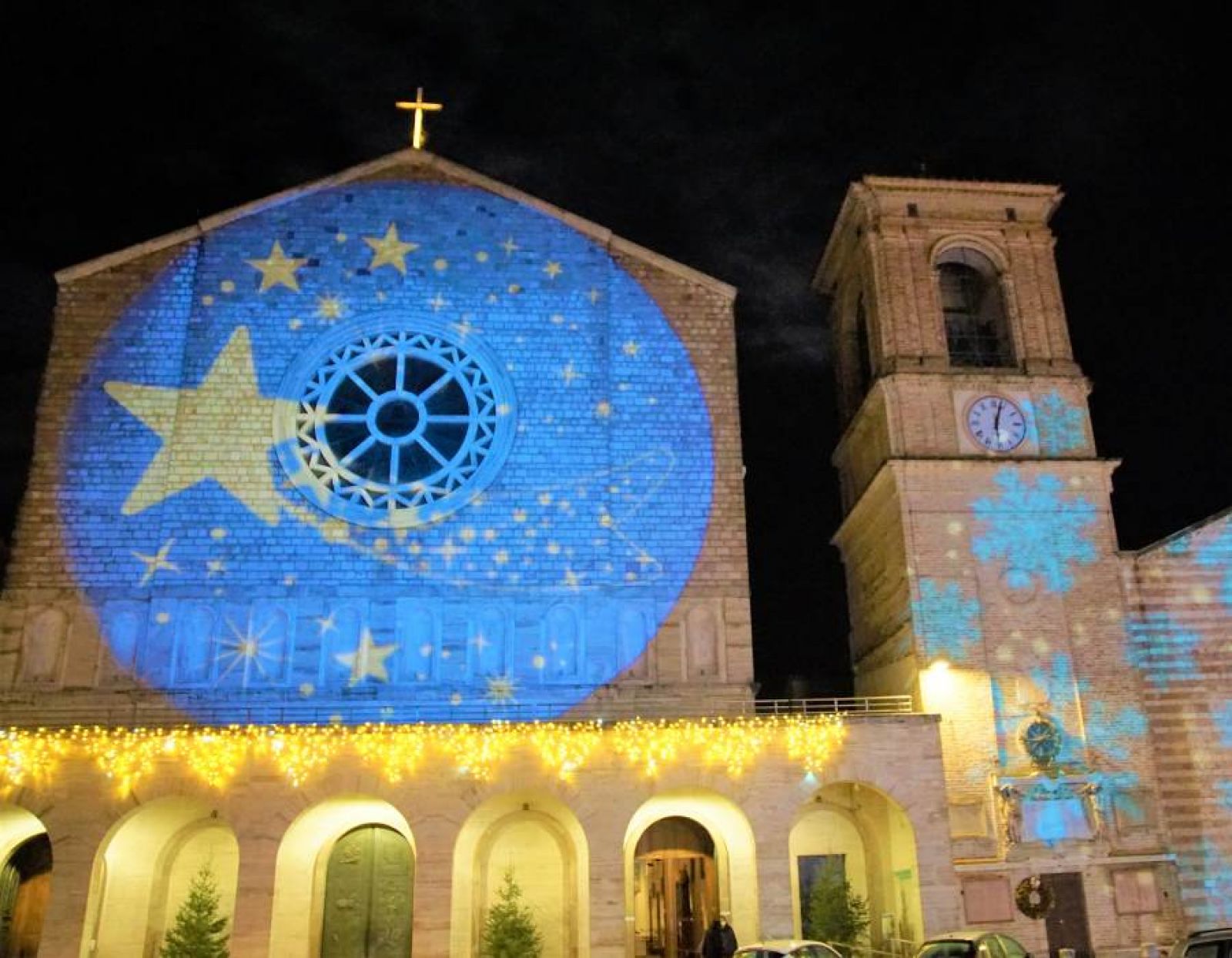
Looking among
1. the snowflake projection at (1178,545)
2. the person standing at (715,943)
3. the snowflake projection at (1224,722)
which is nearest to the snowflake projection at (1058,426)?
the snowflake projection at (1178,545)

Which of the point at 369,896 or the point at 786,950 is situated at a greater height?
the point at 369,896

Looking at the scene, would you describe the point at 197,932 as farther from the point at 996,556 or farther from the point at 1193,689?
the point at 1193,689

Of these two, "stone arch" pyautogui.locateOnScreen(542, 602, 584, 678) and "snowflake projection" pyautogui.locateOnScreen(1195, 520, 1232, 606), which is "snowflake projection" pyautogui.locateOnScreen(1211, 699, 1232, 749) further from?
"stone arch" pyautogui.locateOnScreen(542, 602, 584, 678)

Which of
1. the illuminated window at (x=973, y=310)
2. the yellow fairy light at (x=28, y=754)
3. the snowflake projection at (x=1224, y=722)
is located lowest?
the yellow fairy light at (x=28, y=754)

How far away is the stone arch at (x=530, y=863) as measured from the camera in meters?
17.9

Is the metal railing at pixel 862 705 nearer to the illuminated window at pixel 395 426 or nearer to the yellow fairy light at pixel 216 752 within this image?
the illuminated window at pixel 395 426

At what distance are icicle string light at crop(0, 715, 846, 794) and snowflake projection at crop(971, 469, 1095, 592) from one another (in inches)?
189

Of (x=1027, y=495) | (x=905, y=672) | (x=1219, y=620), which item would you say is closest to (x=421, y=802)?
(x=905, y=672)

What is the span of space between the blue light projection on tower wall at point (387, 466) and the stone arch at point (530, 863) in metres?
1.82

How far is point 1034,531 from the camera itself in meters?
20.3

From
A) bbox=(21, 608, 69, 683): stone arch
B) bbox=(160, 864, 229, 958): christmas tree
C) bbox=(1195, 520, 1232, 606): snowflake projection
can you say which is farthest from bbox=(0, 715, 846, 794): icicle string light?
bbox=(1195, 520, 1232, 606): snowflake projection

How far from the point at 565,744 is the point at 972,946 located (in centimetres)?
674

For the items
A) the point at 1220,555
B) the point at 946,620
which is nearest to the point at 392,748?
the point at 946,620

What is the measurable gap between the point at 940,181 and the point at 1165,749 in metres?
12.2
